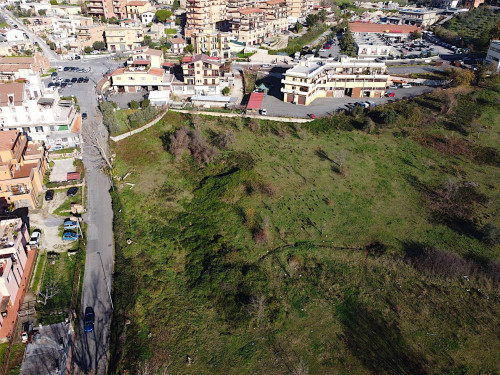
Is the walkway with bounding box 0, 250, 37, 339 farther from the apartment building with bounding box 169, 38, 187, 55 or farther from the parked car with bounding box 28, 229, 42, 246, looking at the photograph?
the apartment building with bounding box 169, 38, 187, 55

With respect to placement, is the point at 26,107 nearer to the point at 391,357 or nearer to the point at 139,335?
the point at 139,335

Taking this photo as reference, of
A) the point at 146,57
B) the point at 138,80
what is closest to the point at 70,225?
the point at 138,80

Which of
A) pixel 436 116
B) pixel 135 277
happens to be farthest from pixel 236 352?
pixel 436 116

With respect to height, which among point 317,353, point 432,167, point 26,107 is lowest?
point 317,353

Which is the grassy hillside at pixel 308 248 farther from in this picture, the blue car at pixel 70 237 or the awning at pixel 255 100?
the awning at pixel 255 100

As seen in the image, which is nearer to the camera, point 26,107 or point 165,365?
point 165,365

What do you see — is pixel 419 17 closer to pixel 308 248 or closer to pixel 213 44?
pixel 213 44
